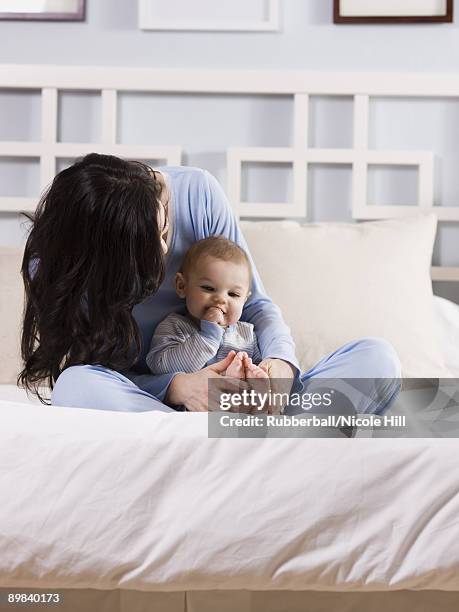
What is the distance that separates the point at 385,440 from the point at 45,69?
148 centimetres

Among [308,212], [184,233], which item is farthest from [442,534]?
[308,212]

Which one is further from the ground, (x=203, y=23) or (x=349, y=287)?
(x=203, y=23)

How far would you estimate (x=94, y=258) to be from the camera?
1.16 m

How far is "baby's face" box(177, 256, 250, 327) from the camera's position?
1.24 meters

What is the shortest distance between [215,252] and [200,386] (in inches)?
9.4

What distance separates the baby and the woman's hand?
0.24 ft

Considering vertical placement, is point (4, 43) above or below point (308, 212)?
above

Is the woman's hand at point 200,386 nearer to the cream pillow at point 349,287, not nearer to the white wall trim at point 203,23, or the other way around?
the cream pillow at point 349,287

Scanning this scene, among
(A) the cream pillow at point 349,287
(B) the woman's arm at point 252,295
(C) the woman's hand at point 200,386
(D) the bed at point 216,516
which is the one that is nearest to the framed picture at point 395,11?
(A) the cream pillow at point 349,287

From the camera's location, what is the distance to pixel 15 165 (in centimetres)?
202

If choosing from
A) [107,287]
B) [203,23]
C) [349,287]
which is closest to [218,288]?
[107,287]

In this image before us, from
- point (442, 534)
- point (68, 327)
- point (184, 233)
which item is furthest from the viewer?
point (184, 233)

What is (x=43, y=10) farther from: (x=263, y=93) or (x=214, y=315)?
(x=214, y=315)

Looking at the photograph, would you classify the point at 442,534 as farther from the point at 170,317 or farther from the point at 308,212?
the point at 308,212
